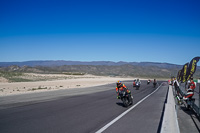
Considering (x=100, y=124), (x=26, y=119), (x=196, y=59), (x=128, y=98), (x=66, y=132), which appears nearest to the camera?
(x=66, y=132)

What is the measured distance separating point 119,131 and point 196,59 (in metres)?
11.9

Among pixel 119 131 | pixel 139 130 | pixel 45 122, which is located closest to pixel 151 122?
pixel 139 130

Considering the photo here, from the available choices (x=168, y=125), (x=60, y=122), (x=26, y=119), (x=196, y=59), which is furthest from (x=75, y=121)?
(x=196, y=59)

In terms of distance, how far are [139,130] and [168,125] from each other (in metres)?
1.02

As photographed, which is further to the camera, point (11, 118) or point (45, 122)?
point (11, 118)

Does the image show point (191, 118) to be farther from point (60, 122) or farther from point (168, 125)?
point (60, 122)

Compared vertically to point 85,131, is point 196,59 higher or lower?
higher

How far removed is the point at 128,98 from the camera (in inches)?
535

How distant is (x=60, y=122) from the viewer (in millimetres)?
8523

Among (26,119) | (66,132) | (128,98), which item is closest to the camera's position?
(66,132)

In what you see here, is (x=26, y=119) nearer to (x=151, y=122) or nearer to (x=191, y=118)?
(x=151, y=122)

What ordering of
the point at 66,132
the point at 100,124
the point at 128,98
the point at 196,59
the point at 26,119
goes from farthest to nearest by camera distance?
the point at 196,59 < the point at 128,98 < the point at 26,119 < the point at 100,124 < the point at 66,132

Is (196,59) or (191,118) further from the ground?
(196,59)

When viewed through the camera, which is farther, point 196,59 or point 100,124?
point 196,59
